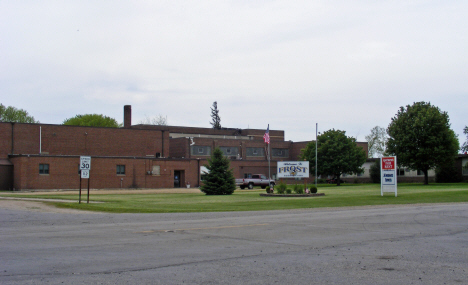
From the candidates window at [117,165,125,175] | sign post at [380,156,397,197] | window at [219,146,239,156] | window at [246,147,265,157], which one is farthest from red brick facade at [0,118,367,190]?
sign post at [380,156,397,197]

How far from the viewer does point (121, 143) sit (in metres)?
69.0

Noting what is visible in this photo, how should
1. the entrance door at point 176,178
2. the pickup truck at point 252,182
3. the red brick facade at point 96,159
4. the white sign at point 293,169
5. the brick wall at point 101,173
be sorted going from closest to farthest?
the white sign at point 293,169 < the brick wall at point 101,173 < the red brick facade at point 96,159 < the pickup truck at point 252,182 < the entrance door at point 176,178

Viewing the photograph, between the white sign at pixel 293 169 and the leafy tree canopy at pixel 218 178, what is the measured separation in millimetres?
4789

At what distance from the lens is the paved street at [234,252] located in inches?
315

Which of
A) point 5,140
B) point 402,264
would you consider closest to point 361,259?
point 402,264

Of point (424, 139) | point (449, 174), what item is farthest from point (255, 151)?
point (449, 174)

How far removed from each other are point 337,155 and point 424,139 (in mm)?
12547

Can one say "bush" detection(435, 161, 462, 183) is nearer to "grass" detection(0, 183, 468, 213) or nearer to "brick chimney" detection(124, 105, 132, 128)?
"grass" detection(0, 183, 468, 213)

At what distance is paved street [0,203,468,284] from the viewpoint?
7.99 m

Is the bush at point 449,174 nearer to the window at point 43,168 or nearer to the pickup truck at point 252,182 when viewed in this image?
the pickup truck at point 252,182

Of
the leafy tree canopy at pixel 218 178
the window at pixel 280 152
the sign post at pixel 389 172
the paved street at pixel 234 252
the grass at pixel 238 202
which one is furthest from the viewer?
the window at pixel 280 152

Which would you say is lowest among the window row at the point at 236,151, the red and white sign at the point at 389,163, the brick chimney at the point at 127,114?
the red and white sign at the point at 389,163

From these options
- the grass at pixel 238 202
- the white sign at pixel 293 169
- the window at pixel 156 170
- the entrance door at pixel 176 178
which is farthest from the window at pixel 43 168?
the white sign at pixel 293 169

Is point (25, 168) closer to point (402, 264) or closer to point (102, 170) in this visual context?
point (102, 170)
